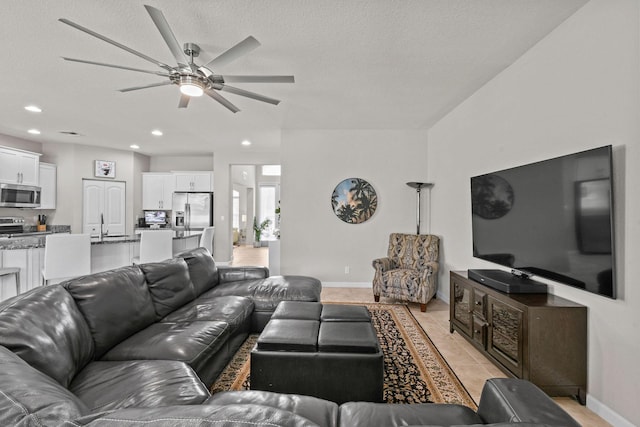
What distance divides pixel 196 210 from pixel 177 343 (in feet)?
19.1

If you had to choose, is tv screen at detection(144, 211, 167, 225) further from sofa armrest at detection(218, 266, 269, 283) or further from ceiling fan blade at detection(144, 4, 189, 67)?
ceiling fan blade at detection(144, 4, 189, 67)

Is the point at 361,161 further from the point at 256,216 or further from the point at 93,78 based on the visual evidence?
the point at 256,216

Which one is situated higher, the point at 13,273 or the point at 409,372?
the point at 13,273

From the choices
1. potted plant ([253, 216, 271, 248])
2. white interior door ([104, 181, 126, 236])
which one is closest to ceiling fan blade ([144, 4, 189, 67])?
white interior door ([104, 181, 126, 236])

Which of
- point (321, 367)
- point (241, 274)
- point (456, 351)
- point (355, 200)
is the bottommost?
point (456, 351)

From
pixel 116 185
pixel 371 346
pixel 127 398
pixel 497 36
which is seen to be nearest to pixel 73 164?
pixel 116 185

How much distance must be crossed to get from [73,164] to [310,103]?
583 cm

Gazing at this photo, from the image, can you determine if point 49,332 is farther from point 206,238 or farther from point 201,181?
point 201,181

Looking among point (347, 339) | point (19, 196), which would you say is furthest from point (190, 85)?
point (19, 196)

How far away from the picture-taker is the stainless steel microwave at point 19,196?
542cm

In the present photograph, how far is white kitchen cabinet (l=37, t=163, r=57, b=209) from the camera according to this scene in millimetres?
6255

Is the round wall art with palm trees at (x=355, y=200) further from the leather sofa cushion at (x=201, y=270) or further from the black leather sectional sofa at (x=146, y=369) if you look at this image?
the black leather sectional sofa at (x=146, y=369)

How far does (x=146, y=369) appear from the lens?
5.25 ft

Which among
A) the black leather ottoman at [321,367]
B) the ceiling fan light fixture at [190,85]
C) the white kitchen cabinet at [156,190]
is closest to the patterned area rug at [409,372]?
the black leather ottoman at [321,367]
